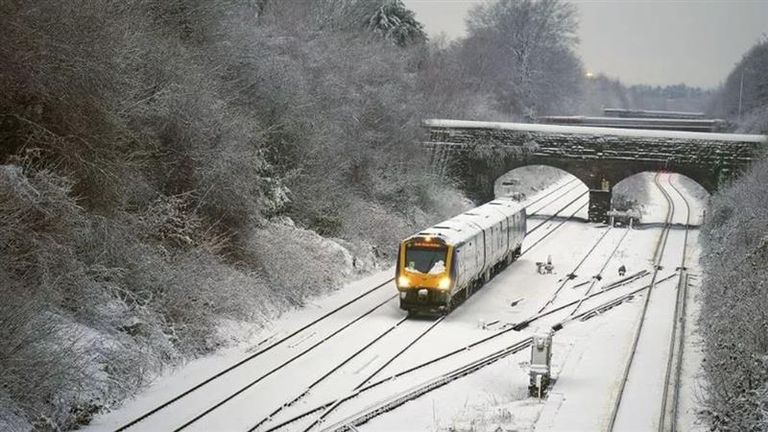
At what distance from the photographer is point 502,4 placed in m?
89.8

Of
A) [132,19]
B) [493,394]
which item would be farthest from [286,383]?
[132,19]

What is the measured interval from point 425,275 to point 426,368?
5.49 meters

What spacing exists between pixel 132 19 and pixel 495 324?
506 inches

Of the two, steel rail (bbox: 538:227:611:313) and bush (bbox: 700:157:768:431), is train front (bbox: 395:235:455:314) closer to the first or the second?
steel rail (bbox: 538:227:611:313)

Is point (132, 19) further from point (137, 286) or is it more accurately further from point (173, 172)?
point (137, 286)

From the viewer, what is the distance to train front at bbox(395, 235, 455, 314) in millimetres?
24891

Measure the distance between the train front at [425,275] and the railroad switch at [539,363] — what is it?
6891mm

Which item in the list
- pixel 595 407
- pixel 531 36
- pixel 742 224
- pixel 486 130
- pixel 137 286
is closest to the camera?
pixel 595 407

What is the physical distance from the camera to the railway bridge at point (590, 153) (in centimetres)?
4744

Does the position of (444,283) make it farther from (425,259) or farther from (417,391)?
(417,391)

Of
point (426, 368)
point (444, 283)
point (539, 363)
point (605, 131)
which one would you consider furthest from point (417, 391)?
point (605, 131)

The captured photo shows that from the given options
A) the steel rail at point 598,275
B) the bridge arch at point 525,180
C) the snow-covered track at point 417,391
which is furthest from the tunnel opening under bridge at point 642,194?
the snow-covered track at point 417,391

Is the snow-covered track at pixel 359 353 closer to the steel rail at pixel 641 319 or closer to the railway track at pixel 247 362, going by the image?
the railway track at pixel 247 362

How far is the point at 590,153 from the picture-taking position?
160ft
